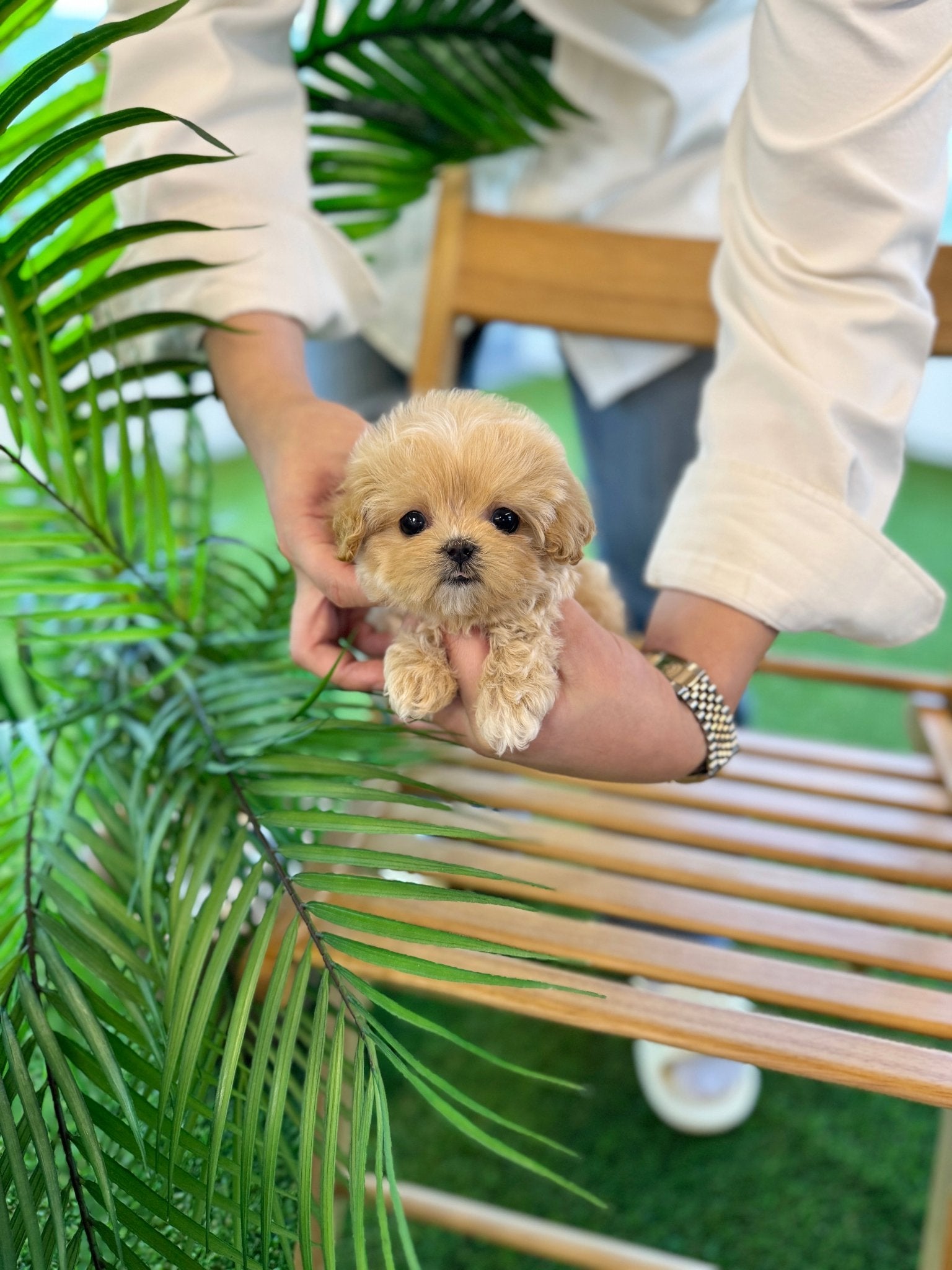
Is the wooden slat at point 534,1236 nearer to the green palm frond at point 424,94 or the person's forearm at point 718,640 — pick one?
the person's forearm at point 718,640

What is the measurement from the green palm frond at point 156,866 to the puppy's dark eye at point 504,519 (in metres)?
0.18

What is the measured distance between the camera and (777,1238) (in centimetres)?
119

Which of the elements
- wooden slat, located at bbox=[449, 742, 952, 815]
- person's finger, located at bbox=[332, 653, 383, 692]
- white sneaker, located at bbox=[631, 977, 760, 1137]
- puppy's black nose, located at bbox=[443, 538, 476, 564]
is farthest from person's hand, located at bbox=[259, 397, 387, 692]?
white sneaker, located at bbox=[631, 977, 760, 1137]

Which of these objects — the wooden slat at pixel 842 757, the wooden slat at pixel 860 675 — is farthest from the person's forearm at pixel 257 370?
the wooden slat at pixel 860 675

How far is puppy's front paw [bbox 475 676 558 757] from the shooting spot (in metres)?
0.64

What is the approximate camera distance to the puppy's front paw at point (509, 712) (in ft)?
2.11

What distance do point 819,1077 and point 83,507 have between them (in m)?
0.77

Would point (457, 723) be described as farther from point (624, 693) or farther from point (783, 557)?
point (783, 557)

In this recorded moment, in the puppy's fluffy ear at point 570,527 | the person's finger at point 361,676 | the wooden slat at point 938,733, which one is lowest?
the wooden slat at point 938,733

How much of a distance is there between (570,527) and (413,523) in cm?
10

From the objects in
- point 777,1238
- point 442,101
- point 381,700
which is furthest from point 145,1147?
point 442,101

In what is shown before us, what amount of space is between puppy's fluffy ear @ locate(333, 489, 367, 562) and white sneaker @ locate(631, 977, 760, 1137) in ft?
Result: 2.80

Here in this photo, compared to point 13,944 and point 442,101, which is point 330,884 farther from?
point 442,101

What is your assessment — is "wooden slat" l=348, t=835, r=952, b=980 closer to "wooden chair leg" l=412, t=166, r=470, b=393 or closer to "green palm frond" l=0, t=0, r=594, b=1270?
"green palm frond" l=0, t=0, r=594, b=1270
